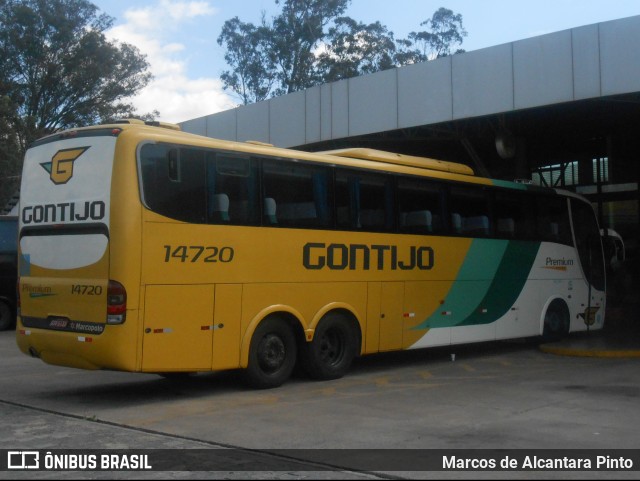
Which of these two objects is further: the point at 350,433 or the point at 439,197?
the point at 439,197

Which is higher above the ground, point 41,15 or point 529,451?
point 41,15

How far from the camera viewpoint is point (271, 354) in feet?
38.7

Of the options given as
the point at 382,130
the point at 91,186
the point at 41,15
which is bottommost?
the point at 91,186

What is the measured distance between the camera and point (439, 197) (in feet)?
47.5

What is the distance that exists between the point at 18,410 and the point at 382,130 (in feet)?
38.9

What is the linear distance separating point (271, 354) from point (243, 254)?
1.52 metres

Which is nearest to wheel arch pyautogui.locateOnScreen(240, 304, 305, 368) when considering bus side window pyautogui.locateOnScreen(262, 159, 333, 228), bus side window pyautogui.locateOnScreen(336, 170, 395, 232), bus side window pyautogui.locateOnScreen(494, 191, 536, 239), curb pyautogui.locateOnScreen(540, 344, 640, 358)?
bus side window pyautogui.locateOnScreen(262, 159, 333, 228)

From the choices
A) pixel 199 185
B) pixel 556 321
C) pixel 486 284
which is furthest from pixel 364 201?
pixel 556 321

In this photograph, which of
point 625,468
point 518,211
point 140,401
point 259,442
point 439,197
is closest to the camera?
point 625,468

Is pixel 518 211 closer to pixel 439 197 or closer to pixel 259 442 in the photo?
pixel 439 197

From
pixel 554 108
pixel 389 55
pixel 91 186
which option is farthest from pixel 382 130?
pixel 389 55

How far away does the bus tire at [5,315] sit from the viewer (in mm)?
22422

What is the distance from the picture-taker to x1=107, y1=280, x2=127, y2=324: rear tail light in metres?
→ 9.96

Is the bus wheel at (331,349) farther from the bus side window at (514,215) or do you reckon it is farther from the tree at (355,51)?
the tree at (355,51)
